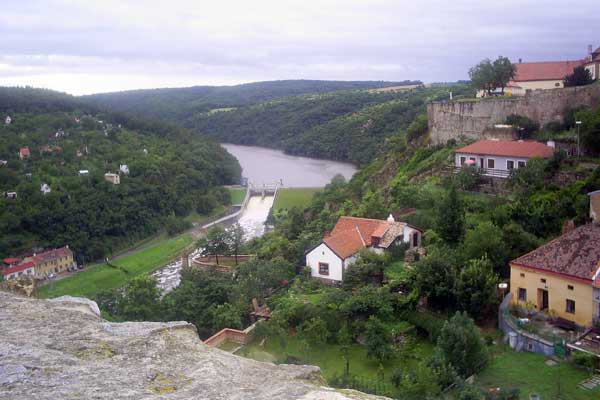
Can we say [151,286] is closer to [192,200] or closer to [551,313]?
[551,313]

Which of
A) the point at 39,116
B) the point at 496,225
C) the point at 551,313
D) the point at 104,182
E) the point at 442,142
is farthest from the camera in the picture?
the point at 39,116

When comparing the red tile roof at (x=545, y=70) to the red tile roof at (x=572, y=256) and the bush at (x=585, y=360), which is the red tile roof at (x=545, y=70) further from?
the bush at (x=585, y=360)

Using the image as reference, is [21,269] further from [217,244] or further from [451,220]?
[451,220]

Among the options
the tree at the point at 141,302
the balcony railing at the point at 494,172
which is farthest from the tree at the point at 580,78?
the tree at the point at 141,302

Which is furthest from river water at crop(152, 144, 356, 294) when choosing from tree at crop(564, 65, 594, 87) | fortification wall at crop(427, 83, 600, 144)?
tree at crop(564, 65, 594, 87)

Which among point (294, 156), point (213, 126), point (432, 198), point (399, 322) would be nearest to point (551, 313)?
point (399, 322)

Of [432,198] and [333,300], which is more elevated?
[432,198]

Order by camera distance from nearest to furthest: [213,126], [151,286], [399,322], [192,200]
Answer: [399,322] → [151,286] → [192,200] → [213,126]
